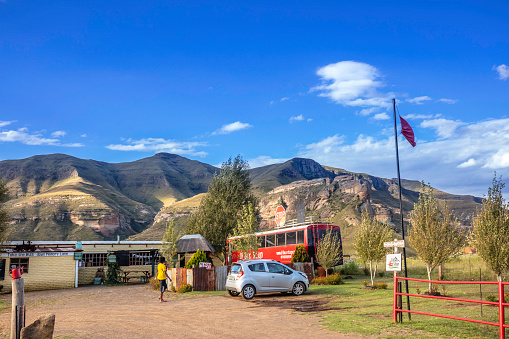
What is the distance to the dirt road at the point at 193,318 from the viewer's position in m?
9.98

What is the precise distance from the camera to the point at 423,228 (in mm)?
17609

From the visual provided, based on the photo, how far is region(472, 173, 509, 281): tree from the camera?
1453 cm

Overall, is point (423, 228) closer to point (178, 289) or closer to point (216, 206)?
point (178, 289)

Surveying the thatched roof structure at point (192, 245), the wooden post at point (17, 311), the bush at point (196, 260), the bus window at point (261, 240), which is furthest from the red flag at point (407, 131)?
the bus window at point (261, 240)

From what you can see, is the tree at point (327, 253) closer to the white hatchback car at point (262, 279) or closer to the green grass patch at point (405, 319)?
the white hatchback car at point (262, 279)

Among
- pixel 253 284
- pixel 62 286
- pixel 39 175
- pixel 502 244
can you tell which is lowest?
pixel 62 286

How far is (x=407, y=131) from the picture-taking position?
13.6m

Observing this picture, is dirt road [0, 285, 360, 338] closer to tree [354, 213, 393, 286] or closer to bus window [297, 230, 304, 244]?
tree [354, 213, 393, 286]

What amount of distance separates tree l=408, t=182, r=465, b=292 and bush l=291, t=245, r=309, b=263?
11801 mm

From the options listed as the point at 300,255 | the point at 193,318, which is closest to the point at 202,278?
the point at 300,255

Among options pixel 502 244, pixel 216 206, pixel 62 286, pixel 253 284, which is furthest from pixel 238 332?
pixel 216 206

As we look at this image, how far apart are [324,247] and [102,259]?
2027cm

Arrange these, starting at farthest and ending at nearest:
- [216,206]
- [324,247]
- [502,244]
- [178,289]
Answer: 1. [216,206]
2. [324,247]
3. [178,289]
4. [502,244]

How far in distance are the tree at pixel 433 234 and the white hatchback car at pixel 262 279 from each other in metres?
5.51
